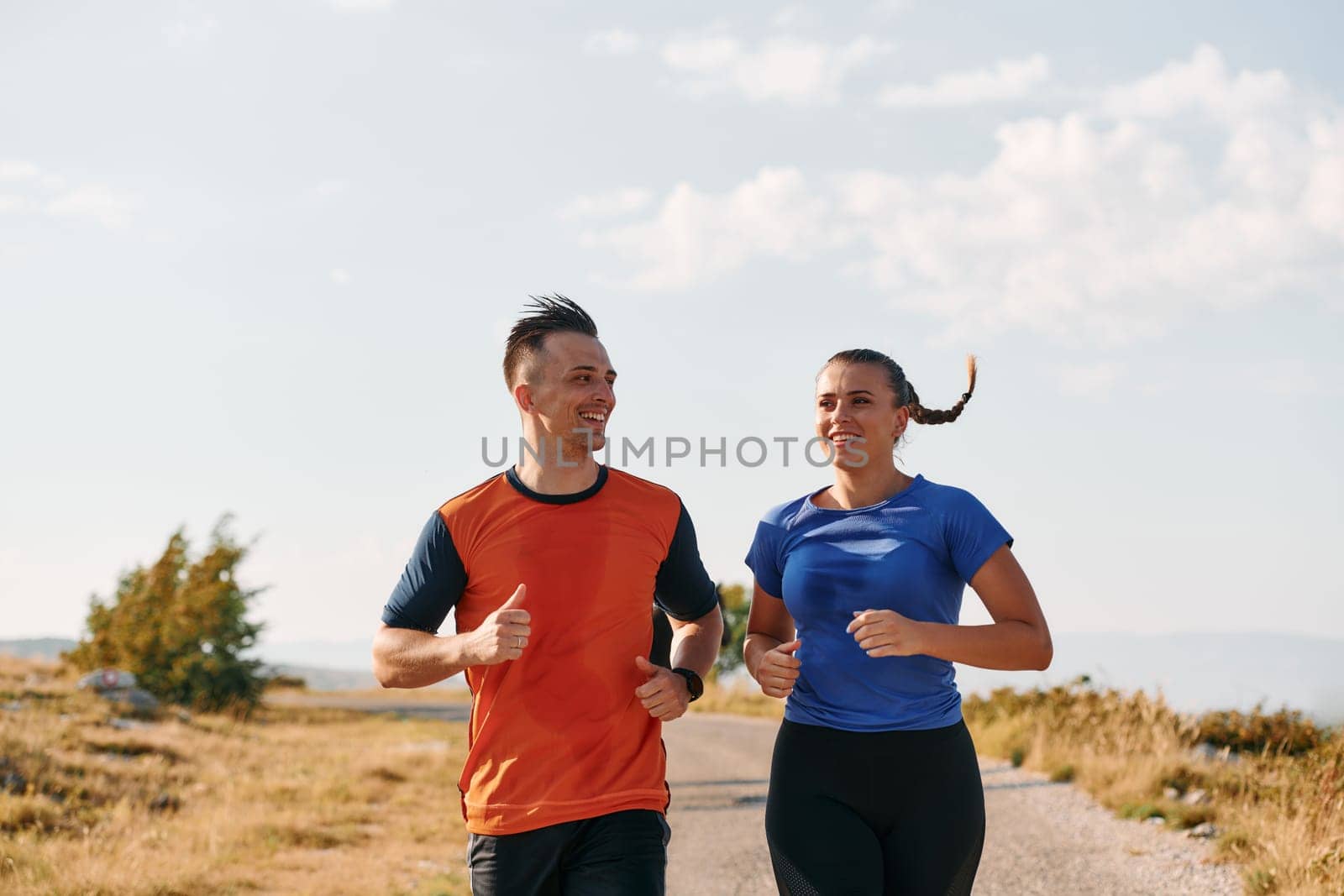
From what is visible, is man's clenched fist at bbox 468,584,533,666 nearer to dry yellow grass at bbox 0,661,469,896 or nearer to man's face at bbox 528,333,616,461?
man's face at bbox 528,333,616,461

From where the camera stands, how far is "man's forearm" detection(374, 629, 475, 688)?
11.8 ft

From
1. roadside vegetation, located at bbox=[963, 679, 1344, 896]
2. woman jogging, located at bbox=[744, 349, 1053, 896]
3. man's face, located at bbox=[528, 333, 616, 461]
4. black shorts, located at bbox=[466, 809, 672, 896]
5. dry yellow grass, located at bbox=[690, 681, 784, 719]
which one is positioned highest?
man's face, located at bbox=[528, 333, 616, 461]

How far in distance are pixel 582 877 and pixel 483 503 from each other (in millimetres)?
1180

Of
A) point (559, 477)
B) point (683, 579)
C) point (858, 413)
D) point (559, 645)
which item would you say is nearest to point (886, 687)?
point (683, 579)

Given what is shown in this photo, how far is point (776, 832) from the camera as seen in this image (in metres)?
3.94

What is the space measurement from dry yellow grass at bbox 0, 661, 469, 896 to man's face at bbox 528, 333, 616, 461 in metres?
5.23

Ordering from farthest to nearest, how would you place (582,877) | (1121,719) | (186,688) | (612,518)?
(186,688) < (1121,719) < (612,518) < (582,877)

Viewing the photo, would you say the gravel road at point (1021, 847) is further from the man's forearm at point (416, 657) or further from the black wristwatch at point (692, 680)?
the man's forearm at point (416, 657)

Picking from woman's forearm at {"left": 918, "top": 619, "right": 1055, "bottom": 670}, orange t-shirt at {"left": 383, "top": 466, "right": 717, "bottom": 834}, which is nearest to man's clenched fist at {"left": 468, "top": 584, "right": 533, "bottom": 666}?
orange t-shirt at {"left": 383, "top": 466, "right": 717, "bottom": 834}

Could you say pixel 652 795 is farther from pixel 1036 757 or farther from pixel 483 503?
pixel 1036 757

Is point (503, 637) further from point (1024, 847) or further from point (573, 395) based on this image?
point (1024, 847)

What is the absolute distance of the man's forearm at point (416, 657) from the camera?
→ 3.58 m

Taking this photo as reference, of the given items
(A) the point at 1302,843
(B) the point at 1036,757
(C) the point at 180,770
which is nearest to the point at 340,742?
(C) the point at 180,770

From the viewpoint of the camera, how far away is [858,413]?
164 inches
